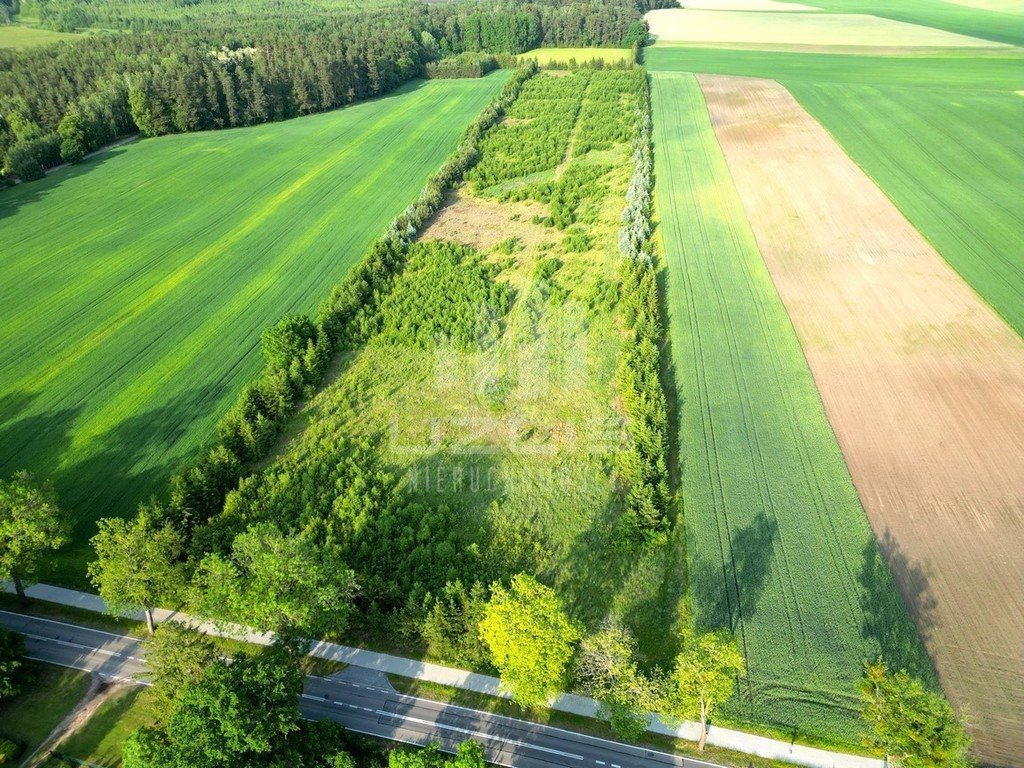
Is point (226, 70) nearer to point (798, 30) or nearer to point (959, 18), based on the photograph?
point (798, 30)

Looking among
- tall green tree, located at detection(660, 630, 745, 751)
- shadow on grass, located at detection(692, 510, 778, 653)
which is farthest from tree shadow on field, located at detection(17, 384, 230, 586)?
shadow on grass, located at detection(692, 510, 778, 653)

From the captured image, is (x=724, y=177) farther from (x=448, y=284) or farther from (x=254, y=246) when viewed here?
(x=254, y=246)

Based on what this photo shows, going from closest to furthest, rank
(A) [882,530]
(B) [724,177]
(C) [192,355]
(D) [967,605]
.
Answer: (D) [967,605] < (A) [882,530] < (C) [192,355] < (B) [724,177]

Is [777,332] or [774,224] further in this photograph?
[774,224]

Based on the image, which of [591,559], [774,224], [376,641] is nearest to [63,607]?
[376,641]

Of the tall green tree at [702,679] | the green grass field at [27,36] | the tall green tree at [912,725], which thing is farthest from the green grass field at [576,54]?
→ the tall green tree at [912,725]

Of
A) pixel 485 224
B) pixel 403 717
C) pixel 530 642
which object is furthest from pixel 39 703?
pixel 485 224
